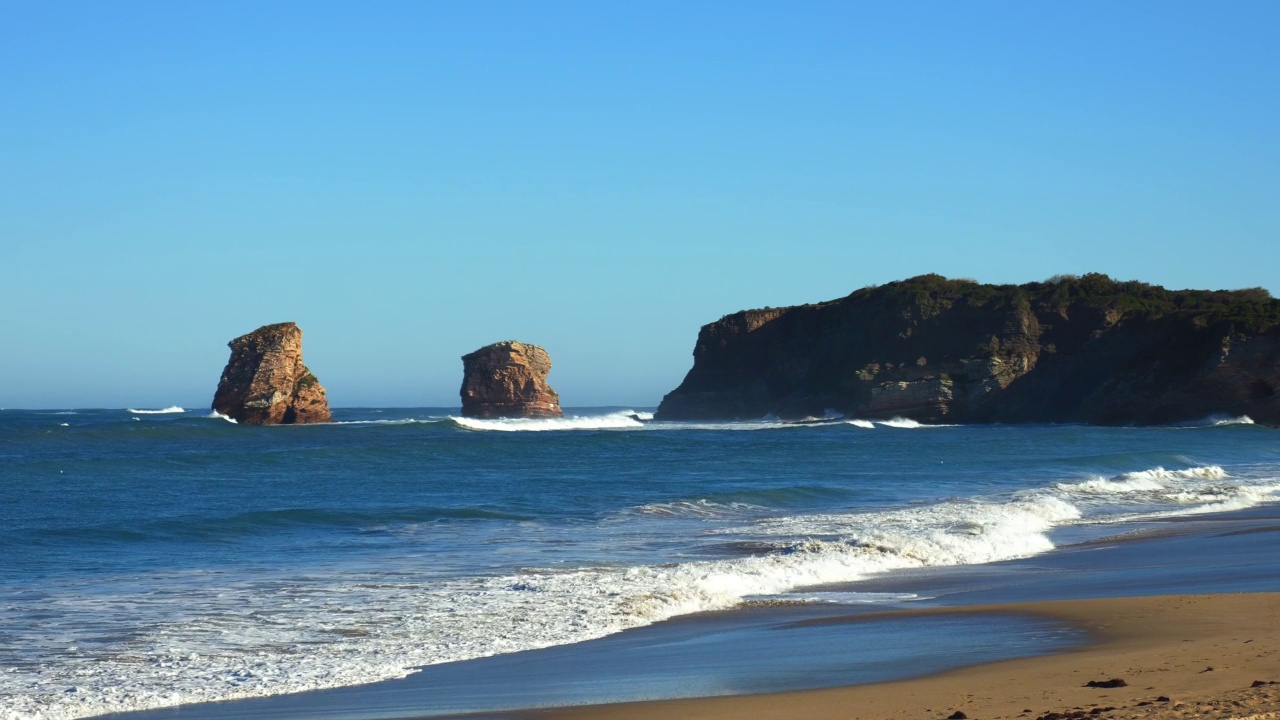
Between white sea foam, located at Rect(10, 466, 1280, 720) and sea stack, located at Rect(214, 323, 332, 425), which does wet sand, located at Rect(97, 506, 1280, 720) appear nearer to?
white sea foam, located at Rect(10, 466, 1280, 720)

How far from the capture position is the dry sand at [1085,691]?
6.41 metres

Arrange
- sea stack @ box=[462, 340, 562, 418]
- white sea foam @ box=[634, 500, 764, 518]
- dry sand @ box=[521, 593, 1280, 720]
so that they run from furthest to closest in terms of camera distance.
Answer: sea stack @ box=[462, 340, 562, 418]
white sea foam @ box=[634, 500, 764, 518]
dry sand @ box=[521, 593, 1280, 720]

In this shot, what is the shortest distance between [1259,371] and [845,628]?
58418 mm

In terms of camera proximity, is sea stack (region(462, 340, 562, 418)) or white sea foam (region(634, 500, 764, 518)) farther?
sea stack (region(462, 340, 562, 418))

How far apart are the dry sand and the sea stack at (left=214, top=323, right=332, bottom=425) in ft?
202

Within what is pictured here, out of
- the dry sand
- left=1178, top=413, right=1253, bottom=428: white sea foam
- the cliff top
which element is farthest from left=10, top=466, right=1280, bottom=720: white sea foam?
the cliff top

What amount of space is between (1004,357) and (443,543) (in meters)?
61.7

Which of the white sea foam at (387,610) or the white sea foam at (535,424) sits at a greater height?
the white sea foam at (535,424)

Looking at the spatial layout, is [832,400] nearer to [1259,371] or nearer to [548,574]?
[1259,371]

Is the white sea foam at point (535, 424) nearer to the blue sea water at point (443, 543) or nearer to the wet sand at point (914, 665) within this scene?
the blue sea water at point (443, 543)

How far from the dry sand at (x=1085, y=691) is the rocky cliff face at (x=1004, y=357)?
5818 cm

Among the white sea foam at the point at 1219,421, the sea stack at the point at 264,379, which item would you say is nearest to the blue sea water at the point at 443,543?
the white sea foam at the point at 1219,421

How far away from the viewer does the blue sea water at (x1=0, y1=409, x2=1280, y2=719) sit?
31.4 feet

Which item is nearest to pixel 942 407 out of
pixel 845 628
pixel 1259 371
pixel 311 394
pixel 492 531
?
pixel 1259 371
